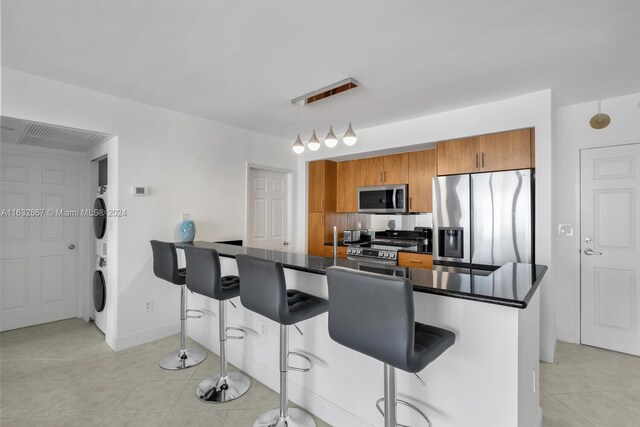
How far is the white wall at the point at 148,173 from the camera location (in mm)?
2717

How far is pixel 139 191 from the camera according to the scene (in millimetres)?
3201

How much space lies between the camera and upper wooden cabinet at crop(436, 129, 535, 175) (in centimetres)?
302

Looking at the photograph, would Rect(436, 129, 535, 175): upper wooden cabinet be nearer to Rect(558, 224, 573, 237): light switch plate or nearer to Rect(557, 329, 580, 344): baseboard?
Rect(558, 224, 573, 237): light switch plate

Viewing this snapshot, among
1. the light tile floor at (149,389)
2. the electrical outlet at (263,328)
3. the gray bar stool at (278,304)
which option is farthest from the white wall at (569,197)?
the electrical outlet at (263,328)

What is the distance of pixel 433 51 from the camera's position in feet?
7.23

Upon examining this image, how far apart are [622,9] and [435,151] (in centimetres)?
211

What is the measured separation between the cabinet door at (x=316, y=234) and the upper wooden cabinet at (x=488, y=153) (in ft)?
6.55

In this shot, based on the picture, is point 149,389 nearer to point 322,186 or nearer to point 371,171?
point 322,186

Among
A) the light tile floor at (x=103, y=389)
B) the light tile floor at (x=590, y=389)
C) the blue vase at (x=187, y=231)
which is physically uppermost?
the blue vase at (x=187, y=231)

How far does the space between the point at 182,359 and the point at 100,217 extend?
6.05 feet

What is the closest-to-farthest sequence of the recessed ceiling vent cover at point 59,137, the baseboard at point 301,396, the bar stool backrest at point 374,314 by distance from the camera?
the bar stool backrest at point 374,314 < the baseboard at point 301,396 < the recessed ceiling vent cover at point 59,137

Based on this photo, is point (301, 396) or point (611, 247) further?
point (611, 247)

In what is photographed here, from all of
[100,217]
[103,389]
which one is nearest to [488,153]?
[103,389]

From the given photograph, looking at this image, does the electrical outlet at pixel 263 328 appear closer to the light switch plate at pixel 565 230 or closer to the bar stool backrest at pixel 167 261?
the bar stool backrest at pixel 167 261
